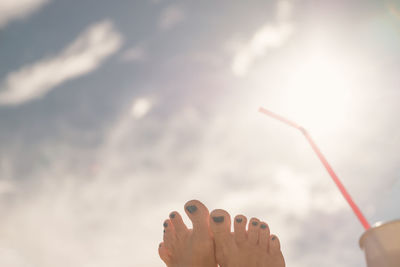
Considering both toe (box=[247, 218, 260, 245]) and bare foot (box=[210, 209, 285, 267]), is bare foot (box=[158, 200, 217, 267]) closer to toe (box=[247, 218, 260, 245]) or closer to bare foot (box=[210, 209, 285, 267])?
bare foot (box=[210, 209, 285, 267])

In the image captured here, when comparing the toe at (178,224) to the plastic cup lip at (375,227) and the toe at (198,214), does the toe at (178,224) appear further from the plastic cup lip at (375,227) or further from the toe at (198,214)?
the plastic cup lip at (375,227)

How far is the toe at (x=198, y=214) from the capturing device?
217cm

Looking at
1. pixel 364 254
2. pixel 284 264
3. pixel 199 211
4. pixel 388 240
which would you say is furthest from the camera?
pixel 284 264

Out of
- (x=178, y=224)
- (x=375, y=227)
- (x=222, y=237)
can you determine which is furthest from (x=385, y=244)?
(x=178, y=224)

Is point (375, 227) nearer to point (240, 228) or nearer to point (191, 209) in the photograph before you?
point (191, 209)

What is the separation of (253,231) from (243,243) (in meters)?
0.15

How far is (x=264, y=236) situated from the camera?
8.02 ft

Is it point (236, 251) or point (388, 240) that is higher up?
point (236, 251)

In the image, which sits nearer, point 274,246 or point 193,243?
point 193,243

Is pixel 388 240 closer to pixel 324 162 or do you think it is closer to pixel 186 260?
pixel 324 162

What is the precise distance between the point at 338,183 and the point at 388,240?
0.43 metres

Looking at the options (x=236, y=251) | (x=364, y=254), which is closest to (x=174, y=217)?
(x=236, y=251)

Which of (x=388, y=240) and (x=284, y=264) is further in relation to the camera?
(x=284, y=264)

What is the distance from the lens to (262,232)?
2.47m
